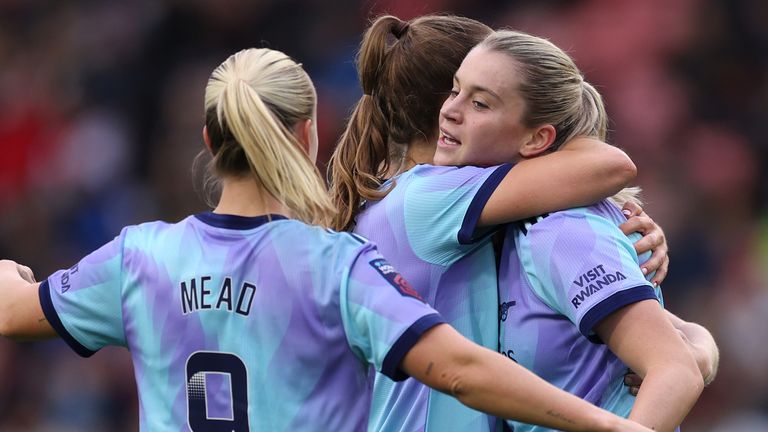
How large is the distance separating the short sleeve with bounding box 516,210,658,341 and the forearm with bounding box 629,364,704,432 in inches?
7.5

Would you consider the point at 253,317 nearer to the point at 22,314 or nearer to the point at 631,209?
the point at 22,314

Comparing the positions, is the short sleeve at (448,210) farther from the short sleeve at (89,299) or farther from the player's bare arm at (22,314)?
the player's bare arm at (22,314)

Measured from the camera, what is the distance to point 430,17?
364 cm

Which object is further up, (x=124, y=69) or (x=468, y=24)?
(x=468, y=24)

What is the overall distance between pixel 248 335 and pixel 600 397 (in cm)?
94

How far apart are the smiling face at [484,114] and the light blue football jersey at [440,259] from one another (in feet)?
0.26

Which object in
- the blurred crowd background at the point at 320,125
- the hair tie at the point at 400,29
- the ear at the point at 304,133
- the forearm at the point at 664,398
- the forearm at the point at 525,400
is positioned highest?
the hair tie at the point at 400,29

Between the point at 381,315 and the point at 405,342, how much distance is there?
0.08 metres

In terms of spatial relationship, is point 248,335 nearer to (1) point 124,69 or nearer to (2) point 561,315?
(2) point 561,315

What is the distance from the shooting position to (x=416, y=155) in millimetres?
3588

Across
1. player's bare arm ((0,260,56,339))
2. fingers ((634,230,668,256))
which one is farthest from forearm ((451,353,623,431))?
player's bare arm ((0,260,56,339))

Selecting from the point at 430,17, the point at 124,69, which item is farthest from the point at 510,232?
the point at 124,69

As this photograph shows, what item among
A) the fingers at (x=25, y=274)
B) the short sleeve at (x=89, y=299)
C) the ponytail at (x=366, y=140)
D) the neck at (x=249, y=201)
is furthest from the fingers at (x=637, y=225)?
the fingers at (x=25, y=274)

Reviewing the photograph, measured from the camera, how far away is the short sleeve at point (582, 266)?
3.09 meters
